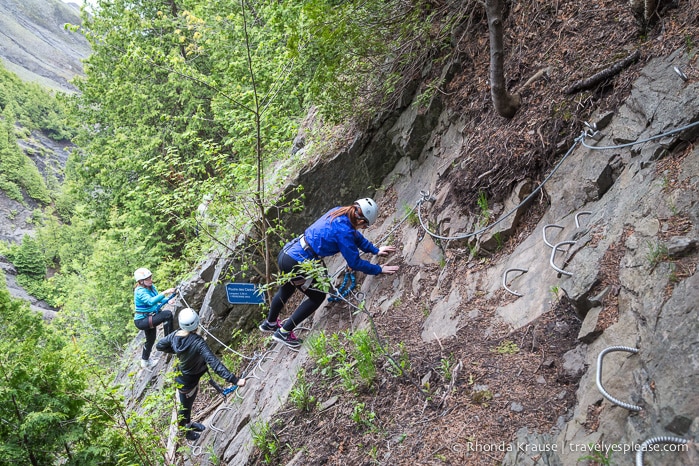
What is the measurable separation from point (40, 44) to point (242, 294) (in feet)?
430

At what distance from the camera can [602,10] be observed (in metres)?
5.33

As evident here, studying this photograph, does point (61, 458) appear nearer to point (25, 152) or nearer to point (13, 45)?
point (25, 152)

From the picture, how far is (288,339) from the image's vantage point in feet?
20.8

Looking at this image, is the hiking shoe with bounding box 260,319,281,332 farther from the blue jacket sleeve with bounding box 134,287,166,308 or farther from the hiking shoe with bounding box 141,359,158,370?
the hiking shoe with bounding box 141,359,158,370

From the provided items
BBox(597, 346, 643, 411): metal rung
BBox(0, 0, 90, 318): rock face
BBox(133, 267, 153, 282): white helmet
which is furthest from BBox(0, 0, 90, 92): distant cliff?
BBox(597, 346, 643, 411): metal rung

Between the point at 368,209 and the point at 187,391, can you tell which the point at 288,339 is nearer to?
the point at 187,391

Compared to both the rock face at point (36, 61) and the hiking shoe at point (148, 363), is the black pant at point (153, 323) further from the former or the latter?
the rock face at point (36, 61)

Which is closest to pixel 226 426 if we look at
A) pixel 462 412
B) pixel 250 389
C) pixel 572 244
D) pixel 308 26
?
pixel 250 389

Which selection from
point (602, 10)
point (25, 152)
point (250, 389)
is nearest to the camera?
point (602, 10)

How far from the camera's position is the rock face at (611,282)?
2.46 m

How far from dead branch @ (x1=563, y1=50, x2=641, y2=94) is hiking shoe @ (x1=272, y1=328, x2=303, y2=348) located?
4.64 meters

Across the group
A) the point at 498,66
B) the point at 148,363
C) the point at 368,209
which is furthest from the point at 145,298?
the point at 498,66

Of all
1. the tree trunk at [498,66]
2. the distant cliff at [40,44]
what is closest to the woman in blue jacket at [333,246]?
the tree trunk at [498,66]

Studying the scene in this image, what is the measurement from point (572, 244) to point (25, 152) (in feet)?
276
